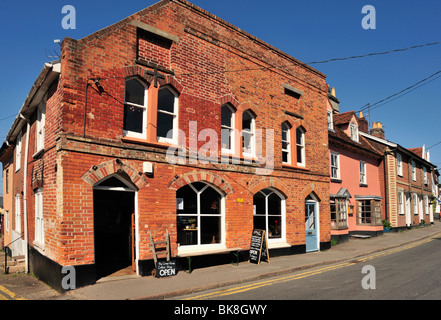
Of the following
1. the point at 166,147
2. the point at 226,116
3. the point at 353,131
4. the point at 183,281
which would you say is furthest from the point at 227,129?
the point at 353,131

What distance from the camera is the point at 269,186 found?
13.9m

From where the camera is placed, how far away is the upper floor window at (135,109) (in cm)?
1024

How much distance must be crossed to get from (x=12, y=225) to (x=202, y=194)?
12681 mm

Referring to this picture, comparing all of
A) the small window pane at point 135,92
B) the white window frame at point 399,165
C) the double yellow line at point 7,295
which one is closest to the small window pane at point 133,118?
the small window pane at point 135,92

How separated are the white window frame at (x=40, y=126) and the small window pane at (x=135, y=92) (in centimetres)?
300

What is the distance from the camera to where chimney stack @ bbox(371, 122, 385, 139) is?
30.6 m

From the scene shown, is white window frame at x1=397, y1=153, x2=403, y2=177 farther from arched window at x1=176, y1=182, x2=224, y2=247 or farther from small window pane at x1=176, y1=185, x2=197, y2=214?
small window pane at x1=176, y1=185, x2=197, y2=214

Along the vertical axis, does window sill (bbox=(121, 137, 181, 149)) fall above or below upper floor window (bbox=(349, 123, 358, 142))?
below

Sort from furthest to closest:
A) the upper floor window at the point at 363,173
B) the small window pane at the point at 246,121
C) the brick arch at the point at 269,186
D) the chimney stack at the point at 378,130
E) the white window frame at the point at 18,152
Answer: the chimney stack at the point at 378,130
the upper floor window at the point at 363,173
the white window frame at the point at 18,152
the small window pane at the point at 246,121
the brick arch at the point at 269,186

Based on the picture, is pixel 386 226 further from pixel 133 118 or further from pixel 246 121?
pixel 133 118

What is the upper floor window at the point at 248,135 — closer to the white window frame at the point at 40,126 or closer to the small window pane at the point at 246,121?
the small window pane at the point at 246,121

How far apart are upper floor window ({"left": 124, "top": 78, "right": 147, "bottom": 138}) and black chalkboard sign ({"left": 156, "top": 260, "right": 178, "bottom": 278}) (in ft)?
12.2

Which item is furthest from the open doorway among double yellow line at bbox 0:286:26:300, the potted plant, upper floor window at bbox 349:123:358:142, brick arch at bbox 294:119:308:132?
the potted plant
